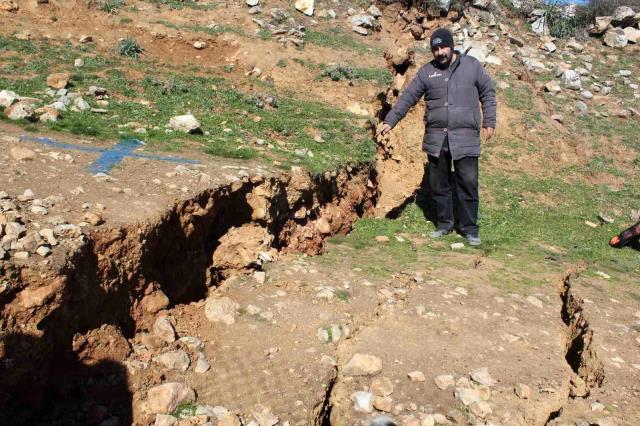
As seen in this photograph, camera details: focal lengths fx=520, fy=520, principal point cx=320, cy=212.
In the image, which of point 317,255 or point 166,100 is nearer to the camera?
point 317,255

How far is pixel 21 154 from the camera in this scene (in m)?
3.67

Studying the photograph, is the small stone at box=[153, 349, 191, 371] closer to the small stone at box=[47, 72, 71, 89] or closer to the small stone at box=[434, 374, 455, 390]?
the small stone at box=[434, 374, 455, 390]

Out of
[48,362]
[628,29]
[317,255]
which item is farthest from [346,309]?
[628,29]

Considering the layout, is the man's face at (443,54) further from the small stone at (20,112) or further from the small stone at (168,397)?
the small stone at (20,112)

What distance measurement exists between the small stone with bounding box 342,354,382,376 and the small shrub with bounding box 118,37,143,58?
6481mm

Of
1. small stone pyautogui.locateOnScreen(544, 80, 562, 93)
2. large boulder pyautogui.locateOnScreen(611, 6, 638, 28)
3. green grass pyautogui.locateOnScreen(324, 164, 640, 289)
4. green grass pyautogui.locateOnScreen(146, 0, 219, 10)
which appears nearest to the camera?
green grass pyautogui.locateOnScreen(324, 164, 640, 289)

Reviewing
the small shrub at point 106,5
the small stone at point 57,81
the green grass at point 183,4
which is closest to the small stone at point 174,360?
the small stone at point 57,81

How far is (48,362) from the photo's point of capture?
7.87 ft

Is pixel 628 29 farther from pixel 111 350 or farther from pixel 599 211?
pixel 111 350

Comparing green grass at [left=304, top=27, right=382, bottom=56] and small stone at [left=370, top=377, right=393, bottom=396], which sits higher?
green grass at [left=304, top=27, right=382, bottom=56]

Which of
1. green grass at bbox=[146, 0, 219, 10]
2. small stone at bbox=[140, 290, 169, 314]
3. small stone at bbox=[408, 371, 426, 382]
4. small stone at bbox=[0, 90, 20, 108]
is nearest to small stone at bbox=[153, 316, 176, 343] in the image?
small stone at bbox=[140, 290, 169, 314]

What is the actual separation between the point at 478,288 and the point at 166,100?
4195 mm

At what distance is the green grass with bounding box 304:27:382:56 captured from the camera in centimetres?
914

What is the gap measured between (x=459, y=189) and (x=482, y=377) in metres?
2.44
